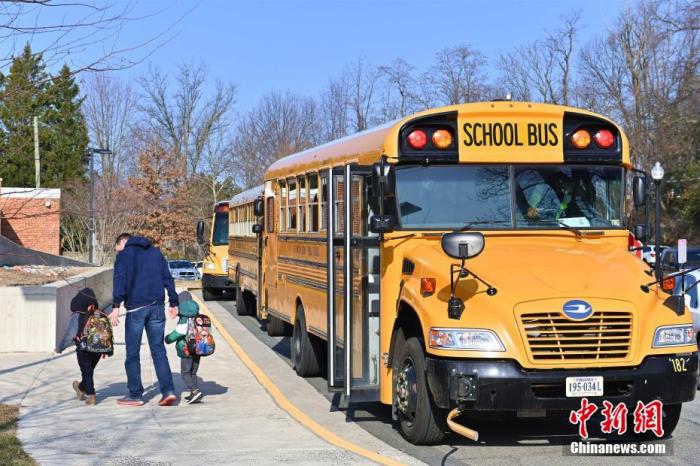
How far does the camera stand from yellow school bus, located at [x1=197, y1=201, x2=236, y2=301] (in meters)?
27.4

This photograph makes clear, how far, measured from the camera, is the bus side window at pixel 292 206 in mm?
12862

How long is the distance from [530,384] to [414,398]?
1149 mm

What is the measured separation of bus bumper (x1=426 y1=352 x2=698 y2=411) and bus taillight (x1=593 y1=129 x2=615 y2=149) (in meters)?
2.25

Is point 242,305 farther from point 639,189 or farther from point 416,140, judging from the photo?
point 639,189

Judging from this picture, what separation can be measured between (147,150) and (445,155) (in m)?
55.5

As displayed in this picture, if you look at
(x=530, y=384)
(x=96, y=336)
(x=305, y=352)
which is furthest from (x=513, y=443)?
(x=305, y=352)

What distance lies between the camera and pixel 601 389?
716 centimetres

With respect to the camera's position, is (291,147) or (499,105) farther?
(291,147)

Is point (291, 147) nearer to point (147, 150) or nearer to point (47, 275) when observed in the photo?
point (147, 150)

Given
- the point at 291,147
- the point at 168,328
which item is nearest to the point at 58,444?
the point at 168,328

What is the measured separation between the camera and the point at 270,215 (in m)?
14.8

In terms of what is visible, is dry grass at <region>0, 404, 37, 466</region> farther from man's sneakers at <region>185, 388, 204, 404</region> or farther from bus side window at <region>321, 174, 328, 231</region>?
bus side window at <region>321, 174, 328, 231</region>

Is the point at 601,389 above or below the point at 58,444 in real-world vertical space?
above

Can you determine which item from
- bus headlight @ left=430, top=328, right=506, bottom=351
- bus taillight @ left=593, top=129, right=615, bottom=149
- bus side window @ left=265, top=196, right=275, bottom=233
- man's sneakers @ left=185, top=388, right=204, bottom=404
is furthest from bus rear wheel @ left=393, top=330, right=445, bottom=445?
bus side window @ left=265, top=196, right=275, bottom=233
